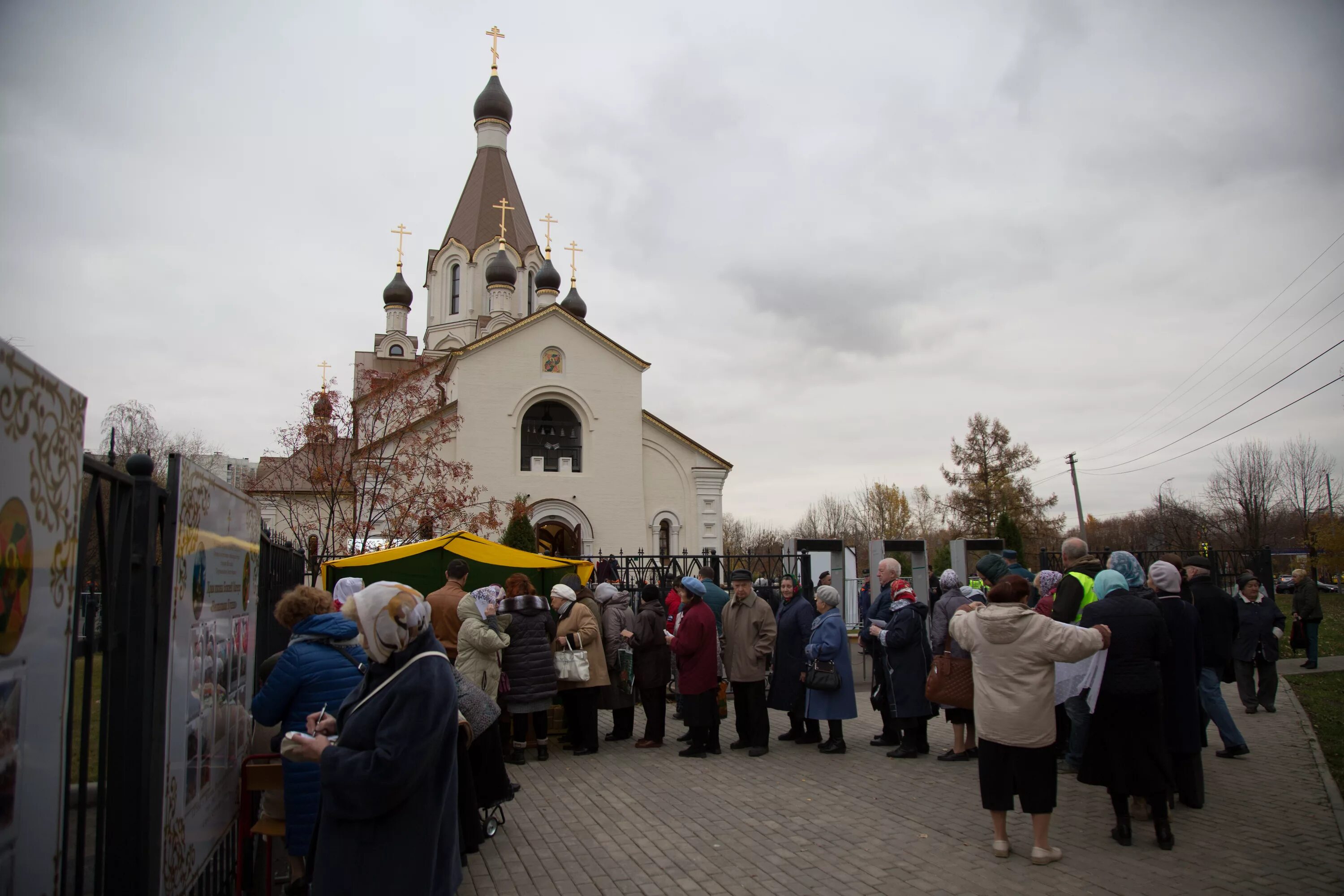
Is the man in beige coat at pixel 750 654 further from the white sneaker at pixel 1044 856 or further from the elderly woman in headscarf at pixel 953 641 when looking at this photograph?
the white sneaker at pixel 1044 856

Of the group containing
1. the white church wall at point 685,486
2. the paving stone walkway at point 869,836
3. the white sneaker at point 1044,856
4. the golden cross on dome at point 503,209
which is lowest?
the paving stone walkway at point 869,836

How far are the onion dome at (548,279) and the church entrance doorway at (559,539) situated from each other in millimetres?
11420

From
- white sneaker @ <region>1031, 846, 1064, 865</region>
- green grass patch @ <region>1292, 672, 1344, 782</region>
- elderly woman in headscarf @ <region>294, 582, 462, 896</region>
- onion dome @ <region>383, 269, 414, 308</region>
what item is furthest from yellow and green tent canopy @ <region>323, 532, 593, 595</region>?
onion dome @ <region>383, 269, 414, 308</region>

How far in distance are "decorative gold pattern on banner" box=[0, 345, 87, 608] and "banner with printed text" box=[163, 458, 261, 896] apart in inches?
43.9

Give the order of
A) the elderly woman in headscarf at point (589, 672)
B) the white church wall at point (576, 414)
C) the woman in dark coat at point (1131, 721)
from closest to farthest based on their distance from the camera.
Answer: the woman in dark coat at point (1131, 721) → the elderly woman in headscarf at point (589, 672) → the white church wall at point (576, 414)

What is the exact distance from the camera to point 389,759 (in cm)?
301

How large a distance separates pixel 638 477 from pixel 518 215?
17.8 metres

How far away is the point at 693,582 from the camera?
357 inches

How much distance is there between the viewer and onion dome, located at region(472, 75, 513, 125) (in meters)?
42.6

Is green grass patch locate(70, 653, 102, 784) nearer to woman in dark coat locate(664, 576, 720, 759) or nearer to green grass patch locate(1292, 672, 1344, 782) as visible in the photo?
woman in dark coat locate(664, 576, 720, 759)

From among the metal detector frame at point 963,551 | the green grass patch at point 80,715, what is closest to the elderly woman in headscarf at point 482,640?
the green grass patch at point 80,715

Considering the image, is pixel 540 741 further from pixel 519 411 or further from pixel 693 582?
pixel 519 411

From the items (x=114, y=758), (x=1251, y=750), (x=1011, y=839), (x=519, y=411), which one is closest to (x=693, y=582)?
(x=1011, y=839)

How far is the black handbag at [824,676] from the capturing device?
880 cm
